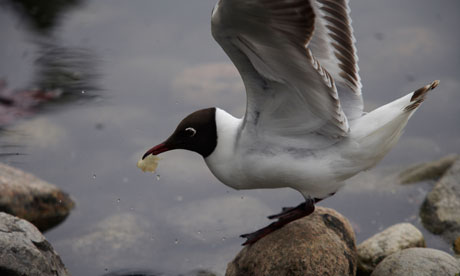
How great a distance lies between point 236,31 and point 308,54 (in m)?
0.38

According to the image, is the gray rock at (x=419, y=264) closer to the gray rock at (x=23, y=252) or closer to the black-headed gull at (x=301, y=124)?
the black-headed gull at (x=301, y=124)

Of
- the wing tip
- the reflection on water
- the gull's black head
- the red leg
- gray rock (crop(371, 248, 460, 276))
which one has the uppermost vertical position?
the wing tip

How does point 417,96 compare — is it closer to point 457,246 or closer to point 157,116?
point 457,246

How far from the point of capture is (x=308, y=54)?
119 inches

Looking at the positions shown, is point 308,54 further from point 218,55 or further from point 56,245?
point 218,55

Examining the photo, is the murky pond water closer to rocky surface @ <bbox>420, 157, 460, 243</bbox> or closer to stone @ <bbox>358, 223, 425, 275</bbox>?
rocky surface @ <bbox>420, 157, 460, 243</bbox>

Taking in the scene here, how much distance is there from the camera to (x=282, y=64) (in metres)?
3.20

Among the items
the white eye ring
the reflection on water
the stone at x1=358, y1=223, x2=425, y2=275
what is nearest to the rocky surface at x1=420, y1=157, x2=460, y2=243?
the stone at x1=358, y1=223, x2=425, y2=275

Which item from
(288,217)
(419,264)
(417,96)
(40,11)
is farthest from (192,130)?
(40,11)

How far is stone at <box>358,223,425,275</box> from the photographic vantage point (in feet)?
14.4

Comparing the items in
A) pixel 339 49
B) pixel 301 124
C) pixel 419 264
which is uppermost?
pixel 339 49

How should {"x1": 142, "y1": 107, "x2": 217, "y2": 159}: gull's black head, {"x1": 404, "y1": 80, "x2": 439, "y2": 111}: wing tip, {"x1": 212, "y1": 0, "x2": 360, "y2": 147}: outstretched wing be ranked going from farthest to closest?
{"x1": 142, "y1": 107, "x2": 217, "y2": 159}: gull's black head, {"x1": 404, "y1": 80, "x2": 439, "y2": 111}: wing tip, {"x1": 212, "y1": 0, "x2": 360, "y2": 147}: outstretched wing

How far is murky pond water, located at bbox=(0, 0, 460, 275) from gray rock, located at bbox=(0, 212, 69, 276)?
1.08 m

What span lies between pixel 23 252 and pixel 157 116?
10.6ft
